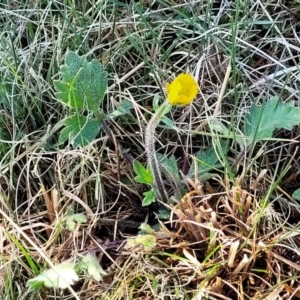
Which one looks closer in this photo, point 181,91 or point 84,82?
point 181,91

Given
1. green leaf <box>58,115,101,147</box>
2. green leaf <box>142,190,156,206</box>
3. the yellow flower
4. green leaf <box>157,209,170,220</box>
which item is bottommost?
green leaf <box>157,209,170,220</box>

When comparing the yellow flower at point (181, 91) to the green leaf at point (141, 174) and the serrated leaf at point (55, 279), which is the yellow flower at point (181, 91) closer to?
the green leaf at point (141, 174)

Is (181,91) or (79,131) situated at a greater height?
(181,91)

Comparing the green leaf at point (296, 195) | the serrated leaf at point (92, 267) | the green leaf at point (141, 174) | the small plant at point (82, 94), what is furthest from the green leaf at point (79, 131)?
the green leaf at point (296, 195)

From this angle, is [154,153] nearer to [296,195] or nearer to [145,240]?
[145,240]

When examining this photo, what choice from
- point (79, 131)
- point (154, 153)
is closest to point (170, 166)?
point (154, 153)

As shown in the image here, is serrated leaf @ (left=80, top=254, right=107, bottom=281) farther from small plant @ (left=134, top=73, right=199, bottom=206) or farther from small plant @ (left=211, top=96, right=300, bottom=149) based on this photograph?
small plant @ (left=211, top=96, right=300, bottom=149)

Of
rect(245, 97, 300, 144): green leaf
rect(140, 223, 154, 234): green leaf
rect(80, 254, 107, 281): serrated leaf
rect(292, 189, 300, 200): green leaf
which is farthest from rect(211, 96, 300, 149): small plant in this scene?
rect(80, 254, 107, 281): serrated leaf
